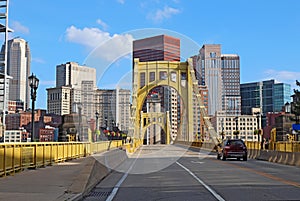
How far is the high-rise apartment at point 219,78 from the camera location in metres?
133

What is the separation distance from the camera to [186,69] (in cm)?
10569

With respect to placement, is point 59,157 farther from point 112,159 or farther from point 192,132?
point 192,132

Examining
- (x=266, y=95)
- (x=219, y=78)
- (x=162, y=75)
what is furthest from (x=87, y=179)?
(x=266, y=95)

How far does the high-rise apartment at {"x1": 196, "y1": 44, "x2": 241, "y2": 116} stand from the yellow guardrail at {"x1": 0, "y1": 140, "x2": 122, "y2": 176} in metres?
89.1

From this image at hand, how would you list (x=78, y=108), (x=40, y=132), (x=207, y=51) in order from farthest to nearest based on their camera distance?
(x=207, y=51) → (x=40, y=132) → (x=78, y=108)

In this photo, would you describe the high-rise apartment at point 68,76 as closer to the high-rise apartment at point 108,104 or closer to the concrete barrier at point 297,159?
the high-rise apartment at point 108,104

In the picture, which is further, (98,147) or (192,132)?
(192,132)

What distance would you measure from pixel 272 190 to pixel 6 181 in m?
8.72

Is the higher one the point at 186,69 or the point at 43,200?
the point at 186,69

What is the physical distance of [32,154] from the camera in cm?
2028

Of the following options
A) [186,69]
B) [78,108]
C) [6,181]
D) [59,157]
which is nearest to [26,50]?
[186,69]

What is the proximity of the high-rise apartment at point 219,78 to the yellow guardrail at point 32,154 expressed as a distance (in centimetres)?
8908

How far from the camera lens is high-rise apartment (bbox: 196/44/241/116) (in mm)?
132750

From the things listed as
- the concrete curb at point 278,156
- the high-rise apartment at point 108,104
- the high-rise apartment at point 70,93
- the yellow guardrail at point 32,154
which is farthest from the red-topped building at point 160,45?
the concrete curb at point 278,156
